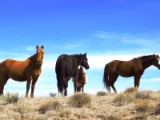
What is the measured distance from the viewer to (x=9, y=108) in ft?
51.6

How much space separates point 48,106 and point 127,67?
37.1 feet

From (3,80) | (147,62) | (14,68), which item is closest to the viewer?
(14,68)

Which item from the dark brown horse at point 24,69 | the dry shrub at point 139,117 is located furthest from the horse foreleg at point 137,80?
the dry shrub at point 139,117

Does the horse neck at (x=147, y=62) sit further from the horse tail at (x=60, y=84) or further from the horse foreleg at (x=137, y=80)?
the horse tail at (x=60, y=84)

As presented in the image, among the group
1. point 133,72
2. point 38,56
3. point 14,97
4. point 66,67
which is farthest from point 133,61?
point 14,97

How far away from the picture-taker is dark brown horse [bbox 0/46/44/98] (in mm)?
18612

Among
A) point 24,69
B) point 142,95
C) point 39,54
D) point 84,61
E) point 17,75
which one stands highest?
point 84,61

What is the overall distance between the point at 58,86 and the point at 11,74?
310 centimetres

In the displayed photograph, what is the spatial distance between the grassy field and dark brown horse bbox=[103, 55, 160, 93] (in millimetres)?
8153

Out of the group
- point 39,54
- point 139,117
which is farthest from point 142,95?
point 39,54

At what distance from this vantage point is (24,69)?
19.1 metres

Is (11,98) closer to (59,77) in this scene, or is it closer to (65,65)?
(59,77)

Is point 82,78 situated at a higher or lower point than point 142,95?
higher

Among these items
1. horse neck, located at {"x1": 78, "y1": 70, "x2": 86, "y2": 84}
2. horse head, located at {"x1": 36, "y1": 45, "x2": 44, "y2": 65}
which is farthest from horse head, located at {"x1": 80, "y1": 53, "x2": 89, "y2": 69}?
horse head, located at {"x1": 36, "y1": 45, "x2": 44, "y2": 65}
